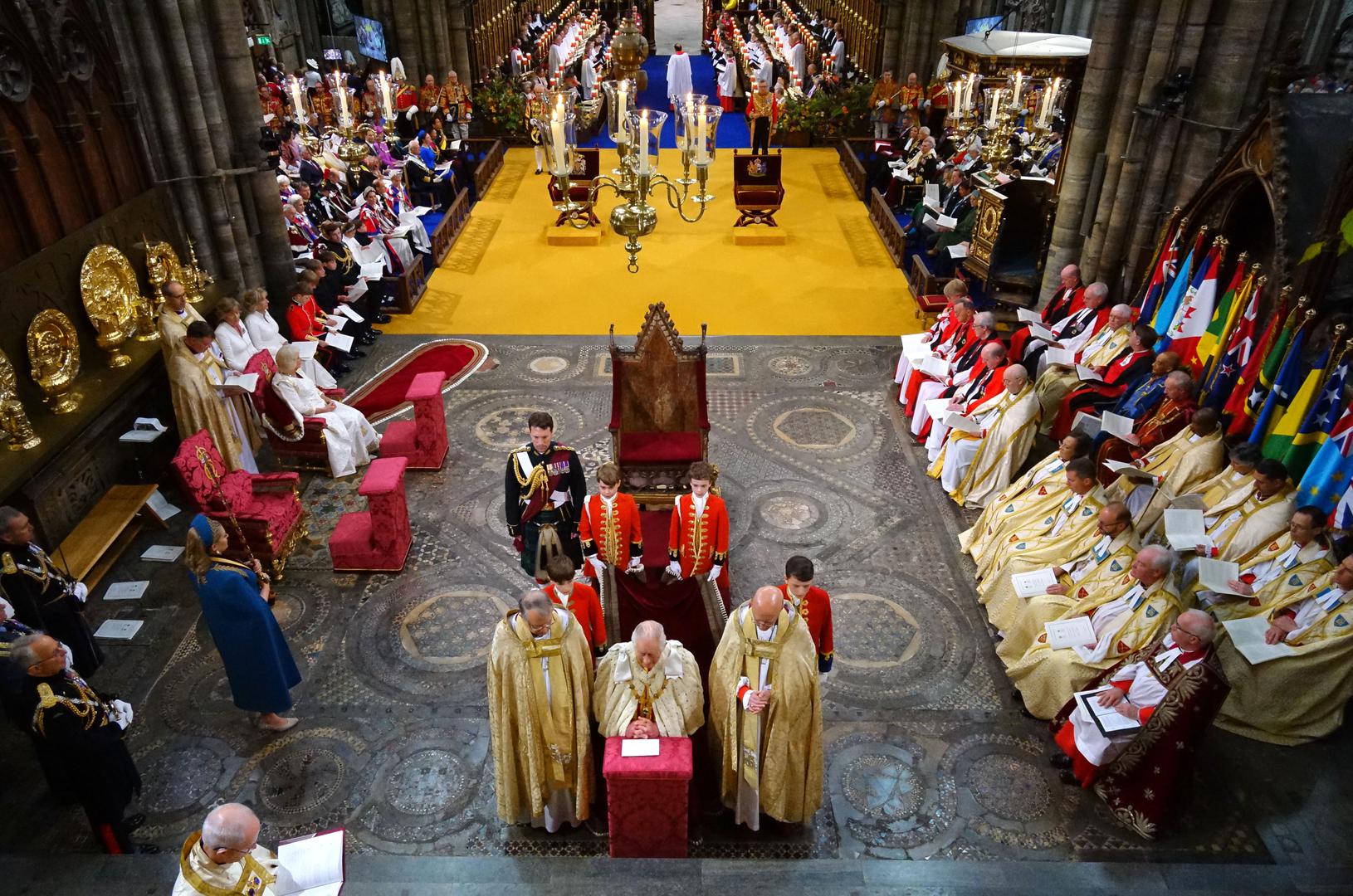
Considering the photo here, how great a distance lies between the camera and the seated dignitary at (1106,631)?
5887mm

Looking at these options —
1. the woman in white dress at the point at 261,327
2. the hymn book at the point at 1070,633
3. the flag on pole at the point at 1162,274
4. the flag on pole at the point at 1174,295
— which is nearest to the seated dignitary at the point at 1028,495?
the hymn book at the point at 1070,633

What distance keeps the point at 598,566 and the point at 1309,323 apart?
19.2 feet

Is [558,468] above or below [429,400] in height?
above

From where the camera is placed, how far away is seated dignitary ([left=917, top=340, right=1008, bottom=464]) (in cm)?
879

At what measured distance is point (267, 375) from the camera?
9.08 m

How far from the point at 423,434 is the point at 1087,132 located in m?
8.31

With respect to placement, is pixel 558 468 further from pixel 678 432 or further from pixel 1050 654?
pixel 1050 654

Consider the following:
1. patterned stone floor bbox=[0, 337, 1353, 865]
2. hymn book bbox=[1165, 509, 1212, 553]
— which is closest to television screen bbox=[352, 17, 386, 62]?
patterned stone floor bbox=[0, 337, 1353, 865]

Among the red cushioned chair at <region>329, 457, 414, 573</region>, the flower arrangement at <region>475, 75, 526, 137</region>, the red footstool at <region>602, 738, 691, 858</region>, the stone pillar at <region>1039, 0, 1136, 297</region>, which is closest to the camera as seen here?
the red footstool at <region>602, 738, 691, 858</region>

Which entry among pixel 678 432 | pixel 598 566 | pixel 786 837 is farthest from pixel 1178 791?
pixel 678 432

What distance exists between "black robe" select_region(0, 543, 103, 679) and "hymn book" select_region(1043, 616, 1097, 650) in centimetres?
668

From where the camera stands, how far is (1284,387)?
718cm

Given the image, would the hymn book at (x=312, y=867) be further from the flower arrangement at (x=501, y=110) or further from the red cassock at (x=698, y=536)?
the flower arrangement at (x=501, y=110)

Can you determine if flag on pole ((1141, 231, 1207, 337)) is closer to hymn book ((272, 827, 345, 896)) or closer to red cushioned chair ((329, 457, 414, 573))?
red cushioned chair ((329, 457, 414, 573))
